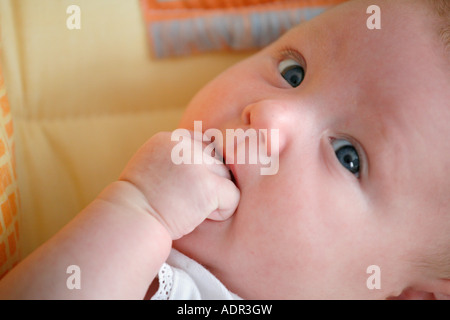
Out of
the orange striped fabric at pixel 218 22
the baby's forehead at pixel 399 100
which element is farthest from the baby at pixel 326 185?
the orange striped fabric at pixel 218 22

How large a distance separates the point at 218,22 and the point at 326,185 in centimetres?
66

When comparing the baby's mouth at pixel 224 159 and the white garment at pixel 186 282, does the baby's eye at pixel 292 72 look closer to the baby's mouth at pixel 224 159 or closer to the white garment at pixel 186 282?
the baby's mouth at pixel 224 159

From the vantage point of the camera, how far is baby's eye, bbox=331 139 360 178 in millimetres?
998

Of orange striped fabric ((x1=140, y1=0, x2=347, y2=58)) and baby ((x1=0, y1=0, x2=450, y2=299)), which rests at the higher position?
orange striped fabric ((x1=140, y1=0, x2=347, y2=58))

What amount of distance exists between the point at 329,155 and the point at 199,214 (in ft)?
0.89

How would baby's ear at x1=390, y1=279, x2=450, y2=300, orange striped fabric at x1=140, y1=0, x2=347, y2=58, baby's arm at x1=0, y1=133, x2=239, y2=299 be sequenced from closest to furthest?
baby's arm at x1=0, y1=133, x2=239, y2=299
baby's ear at x1=390, y1=279, x2=450, y2=300
orange striped fabric at x1=140, y1=0, x2=347, y2=58

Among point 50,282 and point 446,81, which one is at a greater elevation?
point 446,81

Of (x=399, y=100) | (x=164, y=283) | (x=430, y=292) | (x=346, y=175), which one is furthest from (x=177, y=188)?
(x=430, y=292)

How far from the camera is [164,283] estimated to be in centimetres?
96

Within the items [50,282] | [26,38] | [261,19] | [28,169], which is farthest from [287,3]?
[50,282]

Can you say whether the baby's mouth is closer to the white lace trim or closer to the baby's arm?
the baby's arm

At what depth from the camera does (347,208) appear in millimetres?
982

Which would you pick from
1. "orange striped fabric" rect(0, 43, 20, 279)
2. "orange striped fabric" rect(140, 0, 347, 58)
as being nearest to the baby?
"orange striped fabric" rect(0, 43, 20, 279)
